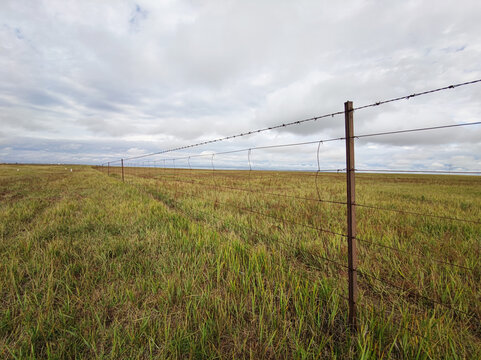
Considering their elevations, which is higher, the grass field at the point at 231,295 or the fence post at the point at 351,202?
the fence post at the point at 351,202

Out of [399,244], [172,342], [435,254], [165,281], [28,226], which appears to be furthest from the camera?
[28,226]

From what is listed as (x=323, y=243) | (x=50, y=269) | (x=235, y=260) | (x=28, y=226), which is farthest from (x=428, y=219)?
(x=28, y=226)

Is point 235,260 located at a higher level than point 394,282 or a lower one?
higher

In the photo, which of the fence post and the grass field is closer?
the grass field

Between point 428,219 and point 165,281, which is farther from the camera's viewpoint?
point 428,219

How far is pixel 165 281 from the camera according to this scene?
8.36 feet

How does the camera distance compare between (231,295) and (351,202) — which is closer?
(351,202)

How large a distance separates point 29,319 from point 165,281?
1275 millimetres

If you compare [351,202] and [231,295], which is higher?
[351,202]

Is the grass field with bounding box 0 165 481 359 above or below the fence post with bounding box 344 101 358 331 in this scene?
below

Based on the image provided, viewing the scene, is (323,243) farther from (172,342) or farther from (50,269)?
(50,269)

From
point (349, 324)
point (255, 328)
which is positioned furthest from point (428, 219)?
point (255, 328)

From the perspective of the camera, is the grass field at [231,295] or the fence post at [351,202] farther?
the fence post at [351,202]

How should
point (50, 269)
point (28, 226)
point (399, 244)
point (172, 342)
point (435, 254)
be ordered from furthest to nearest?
point (28, 226), point (399, 244), point (435, 254), point (50, 269), point (172, 342)
